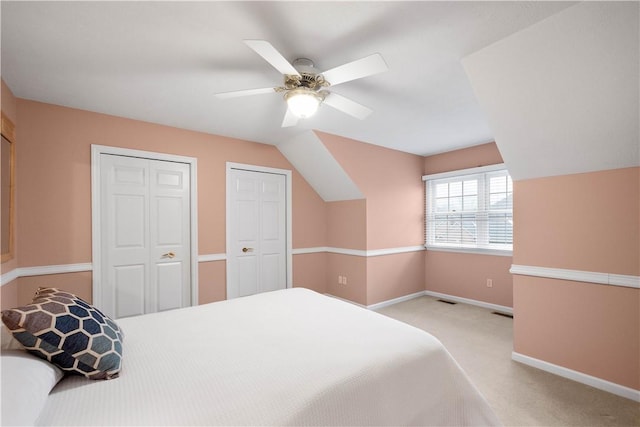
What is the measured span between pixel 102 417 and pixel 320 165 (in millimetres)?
3498

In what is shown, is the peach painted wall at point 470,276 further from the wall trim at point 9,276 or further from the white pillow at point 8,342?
the wall trim at point 9,276

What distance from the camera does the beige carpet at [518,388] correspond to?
6.03 ft

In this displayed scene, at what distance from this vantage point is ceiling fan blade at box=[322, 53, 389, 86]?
1.53 m

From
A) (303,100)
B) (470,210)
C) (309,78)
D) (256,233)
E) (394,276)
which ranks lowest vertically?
(394,276)

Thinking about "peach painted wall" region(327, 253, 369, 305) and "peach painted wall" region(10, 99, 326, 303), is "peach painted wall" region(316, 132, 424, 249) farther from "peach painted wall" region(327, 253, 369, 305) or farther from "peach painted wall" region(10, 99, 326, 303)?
"peach painted wall" region(10, 99, 326, 303)

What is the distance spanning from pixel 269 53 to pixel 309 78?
1.40ft

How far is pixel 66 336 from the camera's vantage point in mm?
1097

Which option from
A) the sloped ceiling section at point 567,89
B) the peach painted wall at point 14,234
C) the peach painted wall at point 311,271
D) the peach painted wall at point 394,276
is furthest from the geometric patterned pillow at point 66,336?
the peach painted wall at point 394,276

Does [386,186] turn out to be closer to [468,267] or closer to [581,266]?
[468,267]

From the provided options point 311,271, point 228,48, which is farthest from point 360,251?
point 228,48

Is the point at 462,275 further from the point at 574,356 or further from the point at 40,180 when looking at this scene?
the point at 40,180

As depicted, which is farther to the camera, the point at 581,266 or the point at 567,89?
the point at 581,266

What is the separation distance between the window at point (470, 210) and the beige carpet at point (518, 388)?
1209mm

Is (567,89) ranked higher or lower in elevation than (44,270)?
higher
